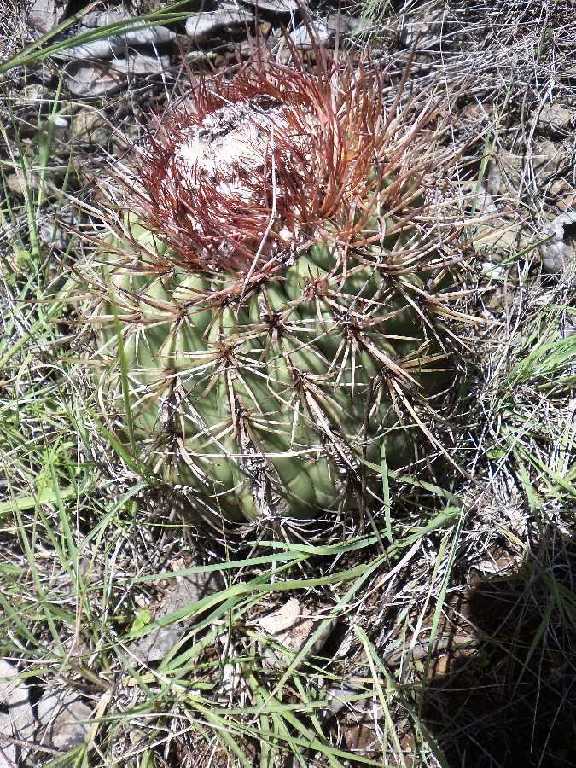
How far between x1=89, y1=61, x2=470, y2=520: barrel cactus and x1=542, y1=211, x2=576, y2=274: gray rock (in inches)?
30.9

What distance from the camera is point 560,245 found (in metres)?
2.51

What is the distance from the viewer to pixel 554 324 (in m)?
2.31

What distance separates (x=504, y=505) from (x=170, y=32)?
2.25 metres

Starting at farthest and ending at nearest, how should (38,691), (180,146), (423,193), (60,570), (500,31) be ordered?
(500,31) → (60,570) → (38,691) → (423,193) → (180,146)

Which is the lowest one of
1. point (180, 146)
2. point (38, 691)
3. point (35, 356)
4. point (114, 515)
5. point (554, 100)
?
point (38, 691)

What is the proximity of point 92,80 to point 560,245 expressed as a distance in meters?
1.90

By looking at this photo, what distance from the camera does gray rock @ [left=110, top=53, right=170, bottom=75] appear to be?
3.05m

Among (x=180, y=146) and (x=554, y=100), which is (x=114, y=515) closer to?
(x=180, y=146)

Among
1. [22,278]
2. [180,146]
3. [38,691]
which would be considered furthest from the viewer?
[22,278]

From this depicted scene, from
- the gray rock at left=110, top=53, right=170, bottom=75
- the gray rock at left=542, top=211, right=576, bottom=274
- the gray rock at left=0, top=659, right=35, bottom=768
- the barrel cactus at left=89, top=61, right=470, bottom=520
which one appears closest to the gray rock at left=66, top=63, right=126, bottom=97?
the gray rock at left=110, top=53, right=170, bottom=75

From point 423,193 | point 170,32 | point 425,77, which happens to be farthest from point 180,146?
point 170,32

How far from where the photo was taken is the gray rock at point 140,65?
3055 mm

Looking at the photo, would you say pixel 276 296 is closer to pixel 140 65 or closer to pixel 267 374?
pixel 267 374

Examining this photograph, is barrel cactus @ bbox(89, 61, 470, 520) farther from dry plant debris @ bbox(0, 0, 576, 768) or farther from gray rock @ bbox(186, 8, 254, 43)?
gray rock @ bbox(186, 8, 254, 43)
